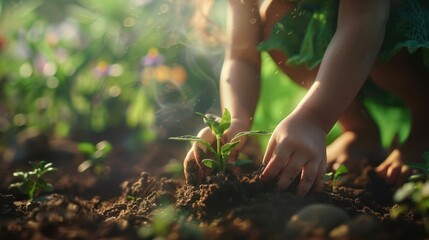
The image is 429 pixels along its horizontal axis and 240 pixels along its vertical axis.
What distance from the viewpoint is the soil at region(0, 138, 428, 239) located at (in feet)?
3.92

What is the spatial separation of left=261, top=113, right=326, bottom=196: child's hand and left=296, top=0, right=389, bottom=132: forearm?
82 millimetres

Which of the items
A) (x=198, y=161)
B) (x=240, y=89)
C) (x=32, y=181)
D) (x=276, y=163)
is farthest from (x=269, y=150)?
(x=32, y=181)

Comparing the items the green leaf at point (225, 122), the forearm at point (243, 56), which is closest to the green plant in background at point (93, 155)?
the forearm at point (243, 56)

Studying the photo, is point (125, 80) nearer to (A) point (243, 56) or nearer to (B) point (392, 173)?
(A) point (243, 56)

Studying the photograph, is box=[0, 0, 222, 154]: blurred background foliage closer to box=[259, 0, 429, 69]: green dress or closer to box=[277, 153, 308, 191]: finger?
box=[259, 0, 429, 69]: green dress

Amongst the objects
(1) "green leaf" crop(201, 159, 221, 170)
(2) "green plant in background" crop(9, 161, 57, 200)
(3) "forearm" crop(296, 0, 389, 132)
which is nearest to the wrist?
(3) "forearm" crop(296, 0, 389, 132)

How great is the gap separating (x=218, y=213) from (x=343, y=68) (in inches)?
22.9

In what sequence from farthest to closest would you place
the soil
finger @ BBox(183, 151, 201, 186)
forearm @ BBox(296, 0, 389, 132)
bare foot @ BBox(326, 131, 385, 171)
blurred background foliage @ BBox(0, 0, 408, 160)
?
blurred background foliage @ BBox(0, 0, 408, 160) → bare foot @ BBox(326, 131, 385, 171) → finger @ BBox(183, 151, 201, 186) → forearm @ BBox(296, 0, 389, 132) → the soil

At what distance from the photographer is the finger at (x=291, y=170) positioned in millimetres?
1522

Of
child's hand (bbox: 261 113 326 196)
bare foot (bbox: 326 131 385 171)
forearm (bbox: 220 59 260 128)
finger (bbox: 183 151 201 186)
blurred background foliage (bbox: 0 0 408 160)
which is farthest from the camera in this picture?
blurred background foliage (bbox: 0 0 408 160)

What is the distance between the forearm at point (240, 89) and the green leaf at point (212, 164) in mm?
344

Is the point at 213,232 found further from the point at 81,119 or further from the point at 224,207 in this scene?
the point at 81,119

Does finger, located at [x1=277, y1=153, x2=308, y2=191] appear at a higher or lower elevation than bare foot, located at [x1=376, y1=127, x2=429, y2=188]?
higher

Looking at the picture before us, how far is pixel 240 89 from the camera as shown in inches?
81.4
